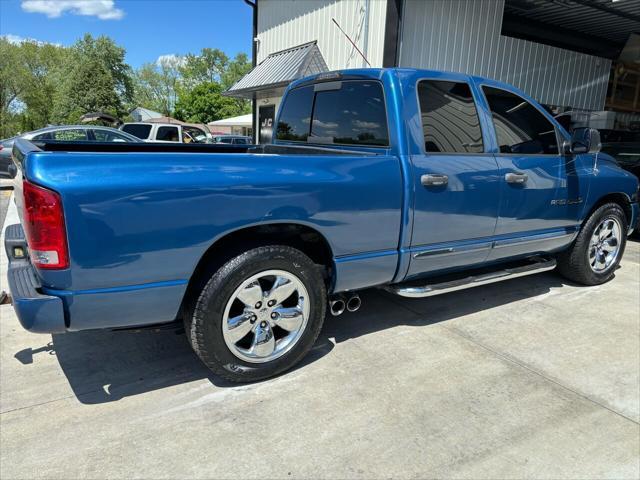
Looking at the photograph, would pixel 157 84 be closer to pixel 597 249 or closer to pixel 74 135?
pixel 74 135

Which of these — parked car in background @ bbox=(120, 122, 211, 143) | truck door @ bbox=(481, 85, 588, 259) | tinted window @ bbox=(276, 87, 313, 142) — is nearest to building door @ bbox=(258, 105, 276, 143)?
parked car in background @ bbox=(120, 122, 211, 143)

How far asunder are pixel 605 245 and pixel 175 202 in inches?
182

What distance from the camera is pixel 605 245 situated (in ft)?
16.5

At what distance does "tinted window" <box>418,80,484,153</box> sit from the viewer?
3391 mm

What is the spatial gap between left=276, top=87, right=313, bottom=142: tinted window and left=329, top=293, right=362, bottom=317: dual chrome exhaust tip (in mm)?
1570

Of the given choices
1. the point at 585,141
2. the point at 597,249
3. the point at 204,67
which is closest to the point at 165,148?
the point at 585,141

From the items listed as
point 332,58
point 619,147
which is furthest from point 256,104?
point 619,147

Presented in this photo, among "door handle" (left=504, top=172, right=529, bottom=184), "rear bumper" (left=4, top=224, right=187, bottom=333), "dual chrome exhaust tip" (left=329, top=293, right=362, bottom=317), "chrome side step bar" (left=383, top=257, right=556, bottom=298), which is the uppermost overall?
"door handle" (left=504, top=172, right=529, bottom=184)

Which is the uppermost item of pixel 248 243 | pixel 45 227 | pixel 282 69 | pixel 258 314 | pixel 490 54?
pixel 490 54

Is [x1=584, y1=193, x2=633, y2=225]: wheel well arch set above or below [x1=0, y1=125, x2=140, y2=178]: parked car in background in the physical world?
below

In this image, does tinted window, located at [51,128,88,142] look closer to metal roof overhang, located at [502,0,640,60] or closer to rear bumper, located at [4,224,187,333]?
rear bumper, located at [4,224,187,333]

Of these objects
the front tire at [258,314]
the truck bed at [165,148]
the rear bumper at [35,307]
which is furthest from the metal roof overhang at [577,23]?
the rear bumper at [35,307]

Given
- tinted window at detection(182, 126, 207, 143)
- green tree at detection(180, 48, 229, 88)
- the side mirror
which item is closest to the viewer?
the side mirror

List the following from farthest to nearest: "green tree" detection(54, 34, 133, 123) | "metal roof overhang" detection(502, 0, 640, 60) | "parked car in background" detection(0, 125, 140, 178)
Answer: "green tree" detection(54, 34, 133, 123) < "parked car in background" detection(0, 125, 140, 178) < "metal roof overhang" detection(502, 0, 640, 60)
